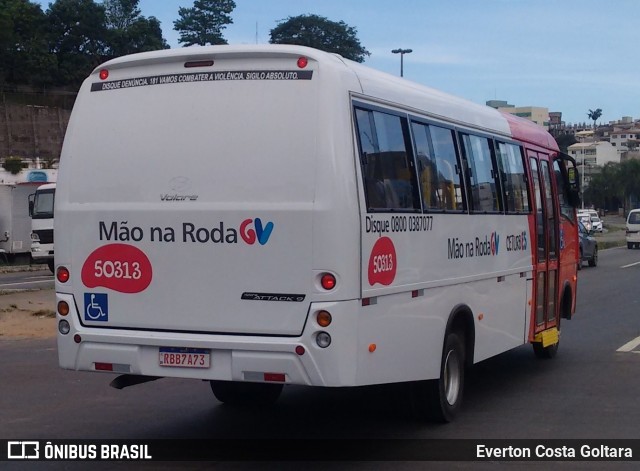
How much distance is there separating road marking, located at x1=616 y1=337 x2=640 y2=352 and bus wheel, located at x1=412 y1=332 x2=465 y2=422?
540 centimetres

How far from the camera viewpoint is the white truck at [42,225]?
3178 cm

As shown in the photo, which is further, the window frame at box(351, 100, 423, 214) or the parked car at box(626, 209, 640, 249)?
the parked car at box(626, 209, 640, 249)

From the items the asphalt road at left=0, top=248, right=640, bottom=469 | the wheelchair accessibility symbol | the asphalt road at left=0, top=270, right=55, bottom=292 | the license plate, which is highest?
the wheelchair accessibility symbol

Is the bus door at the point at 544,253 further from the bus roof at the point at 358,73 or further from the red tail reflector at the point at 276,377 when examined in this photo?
the red tail reflector at the point at 276,377

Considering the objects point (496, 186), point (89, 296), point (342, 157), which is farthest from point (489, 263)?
point (89, 296)

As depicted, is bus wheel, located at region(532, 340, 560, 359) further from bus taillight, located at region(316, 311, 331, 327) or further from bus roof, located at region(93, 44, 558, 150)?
bus taillight, located at region(316, 311, 331, 327)

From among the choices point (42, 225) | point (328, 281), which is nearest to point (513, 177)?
point (328, 281)

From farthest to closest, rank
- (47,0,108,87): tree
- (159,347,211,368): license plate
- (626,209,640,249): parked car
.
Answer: (47,0,108,87): tree < (626,209,640,249): parked car < (159,347,211,368): license plate

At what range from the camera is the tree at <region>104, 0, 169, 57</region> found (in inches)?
3327

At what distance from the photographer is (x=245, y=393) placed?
32.0 feet

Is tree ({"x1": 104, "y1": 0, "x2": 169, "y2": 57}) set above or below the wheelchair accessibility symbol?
above

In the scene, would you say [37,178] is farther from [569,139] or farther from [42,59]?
[42,59]

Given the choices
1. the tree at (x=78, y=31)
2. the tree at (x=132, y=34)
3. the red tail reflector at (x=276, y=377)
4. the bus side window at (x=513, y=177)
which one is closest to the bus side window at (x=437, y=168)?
the bus side window at (x=513, y=177)

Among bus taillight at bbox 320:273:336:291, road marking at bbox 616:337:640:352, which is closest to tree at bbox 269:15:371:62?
road marking at bbox 616:337:640:352
